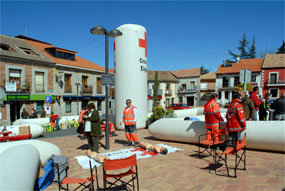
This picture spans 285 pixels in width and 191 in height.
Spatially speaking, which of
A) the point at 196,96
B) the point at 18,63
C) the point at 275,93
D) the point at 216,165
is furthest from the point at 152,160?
the point at 196,96

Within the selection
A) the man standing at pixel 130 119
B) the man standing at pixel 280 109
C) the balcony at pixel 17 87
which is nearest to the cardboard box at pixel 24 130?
the man standing at pixel 130 119

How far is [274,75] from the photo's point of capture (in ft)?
106

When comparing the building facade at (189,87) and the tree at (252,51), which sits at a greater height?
the tree at (252,51)

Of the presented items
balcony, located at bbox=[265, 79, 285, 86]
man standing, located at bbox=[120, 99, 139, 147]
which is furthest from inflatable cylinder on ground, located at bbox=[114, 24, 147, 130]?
balcony, located at bbox=[265, 79, 285, 86]

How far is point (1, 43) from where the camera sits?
18.0 metres

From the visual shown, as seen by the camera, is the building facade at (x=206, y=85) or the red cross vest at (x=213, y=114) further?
the building facade at (x=206, y=85)

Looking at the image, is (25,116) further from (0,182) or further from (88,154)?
(0,182)

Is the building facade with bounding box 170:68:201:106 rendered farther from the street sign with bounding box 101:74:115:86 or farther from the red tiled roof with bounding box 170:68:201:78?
the street sign with bounding box 101:74:115:86

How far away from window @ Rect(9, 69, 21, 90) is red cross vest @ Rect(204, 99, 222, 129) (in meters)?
17.7

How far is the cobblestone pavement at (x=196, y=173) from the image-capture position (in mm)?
3900

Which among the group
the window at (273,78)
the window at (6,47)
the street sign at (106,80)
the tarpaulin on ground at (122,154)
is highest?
the window at (6,47)

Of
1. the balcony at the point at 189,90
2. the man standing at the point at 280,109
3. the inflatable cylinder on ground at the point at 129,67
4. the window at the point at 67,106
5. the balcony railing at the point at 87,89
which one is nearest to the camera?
the man standing at the point at 280,109

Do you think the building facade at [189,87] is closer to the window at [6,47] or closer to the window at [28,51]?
the window at [28,51]

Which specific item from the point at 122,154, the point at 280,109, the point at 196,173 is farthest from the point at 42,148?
the point at 280,109
